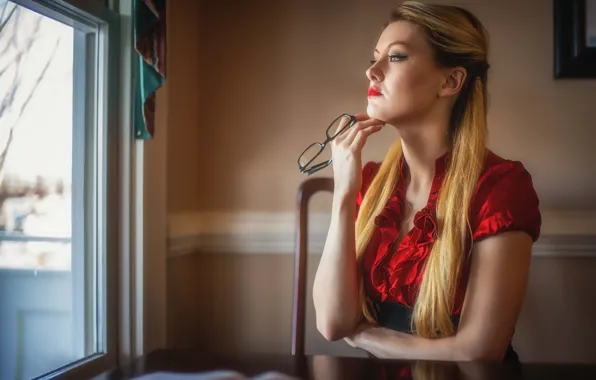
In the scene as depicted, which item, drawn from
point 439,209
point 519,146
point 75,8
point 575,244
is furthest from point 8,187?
point 575,244

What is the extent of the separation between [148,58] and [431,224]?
2.52 feet

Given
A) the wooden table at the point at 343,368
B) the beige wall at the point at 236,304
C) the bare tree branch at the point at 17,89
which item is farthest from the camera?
the beige wall at the point at 236,304

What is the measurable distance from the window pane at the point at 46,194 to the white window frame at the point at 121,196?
0.10 ft

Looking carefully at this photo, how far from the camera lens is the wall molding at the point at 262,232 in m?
1.47

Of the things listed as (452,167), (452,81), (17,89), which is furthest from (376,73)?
(17,89)

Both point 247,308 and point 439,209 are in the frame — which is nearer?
point 439,209

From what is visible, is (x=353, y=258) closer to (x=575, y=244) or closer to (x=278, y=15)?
(x=575, y=244)

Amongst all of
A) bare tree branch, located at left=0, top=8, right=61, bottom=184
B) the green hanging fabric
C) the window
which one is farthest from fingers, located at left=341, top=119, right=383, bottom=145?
bare tree branch, located at left=0, top=8, right=61, bottom=184

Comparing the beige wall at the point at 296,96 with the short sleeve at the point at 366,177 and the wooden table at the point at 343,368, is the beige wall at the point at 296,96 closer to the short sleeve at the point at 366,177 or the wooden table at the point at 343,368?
the short sleeve at the point at 366,177

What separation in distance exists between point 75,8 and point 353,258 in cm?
83

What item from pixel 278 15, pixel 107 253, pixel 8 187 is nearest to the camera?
pixel 8 187

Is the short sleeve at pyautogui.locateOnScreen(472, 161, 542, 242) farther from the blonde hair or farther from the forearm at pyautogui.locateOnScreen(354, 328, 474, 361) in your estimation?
the forearm at pyautogui.locateOnScreen(354, 328, 474, 361)

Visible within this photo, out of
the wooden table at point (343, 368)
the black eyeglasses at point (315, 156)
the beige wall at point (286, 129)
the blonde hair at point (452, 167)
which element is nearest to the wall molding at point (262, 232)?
the beige wall at point (286, 129)

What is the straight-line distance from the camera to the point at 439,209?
3.75 ft
